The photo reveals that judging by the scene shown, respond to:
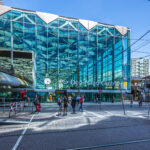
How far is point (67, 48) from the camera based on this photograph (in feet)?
88.0

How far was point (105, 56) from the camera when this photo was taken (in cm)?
2908

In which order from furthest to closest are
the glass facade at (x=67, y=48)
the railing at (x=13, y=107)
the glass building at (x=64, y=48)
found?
the glass facade at (x=67, y=48) < the glass building at (x=64, y=48) < the railing at (x=13, y=107)

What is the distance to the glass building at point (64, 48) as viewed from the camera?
24.1 meters

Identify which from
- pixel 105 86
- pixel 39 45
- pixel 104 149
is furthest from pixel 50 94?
pixel 104 149

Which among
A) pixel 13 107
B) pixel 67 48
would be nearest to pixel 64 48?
pixel 67 48

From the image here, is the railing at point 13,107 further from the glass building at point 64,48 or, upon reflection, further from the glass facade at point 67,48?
the glass facade at point 67,48

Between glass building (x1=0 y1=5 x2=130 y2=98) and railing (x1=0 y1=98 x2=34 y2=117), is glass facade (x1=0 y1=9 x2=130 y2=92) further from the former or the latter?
railing (x1=0 y1=98 x2=34 y2=117)

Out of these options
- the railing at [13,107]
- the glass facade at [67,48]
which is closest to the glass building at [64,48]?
the glass facade at [67,48]

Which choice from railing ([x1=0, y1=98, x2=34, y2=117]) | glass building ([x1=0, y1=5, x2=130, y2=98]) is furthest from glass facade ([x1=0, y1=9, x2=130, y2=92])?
railing ([x1=0, y1=98, x2=34, y2=117])

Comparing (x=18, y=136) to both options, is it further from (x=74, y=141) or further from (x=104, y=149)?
(x=104, y=149)

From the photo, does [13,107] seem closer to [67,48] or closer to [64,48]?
[64,48]

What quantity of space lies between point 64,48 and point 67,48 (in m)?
0.66

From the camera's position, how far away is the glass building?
2414 cm

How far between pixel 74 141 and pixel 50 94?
20078 mm
